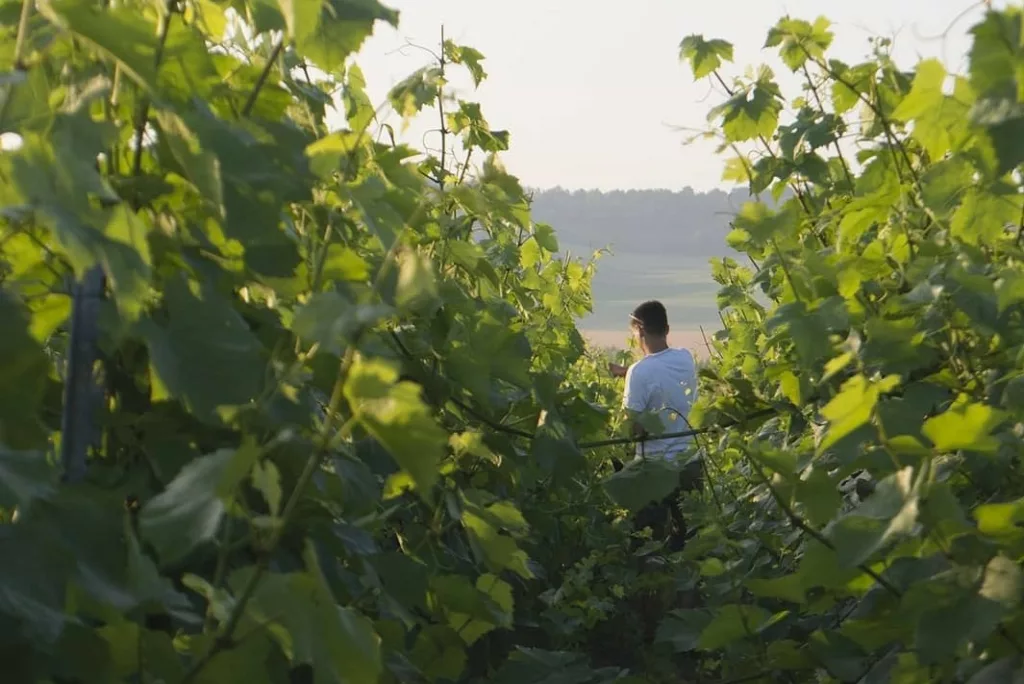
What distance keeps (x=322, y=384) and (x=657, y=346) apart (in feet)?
Result: 16.7

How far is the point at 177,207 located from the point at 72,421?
216mm

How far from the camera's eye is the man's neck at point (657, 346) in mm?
6270

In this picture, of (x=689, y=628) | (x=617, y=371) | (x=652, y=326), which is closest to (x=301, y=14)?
(x=689, y=628)

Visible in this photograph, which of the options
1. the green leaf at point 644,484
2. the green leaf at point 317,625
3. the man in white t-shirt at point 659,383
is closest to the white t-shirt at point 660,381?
the man in white t-shirt at point 659,383

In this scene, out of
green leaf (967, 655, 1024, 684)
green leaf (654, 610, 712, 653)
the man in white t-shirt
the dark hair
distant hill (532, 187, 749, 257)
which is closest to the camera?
green leaf (967, 655, 1024, 684)

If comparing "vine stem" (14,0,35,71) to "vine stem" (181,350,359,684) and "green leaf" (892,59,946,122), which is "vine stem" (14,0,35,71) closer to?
"vine stem" (181,350,359,684)

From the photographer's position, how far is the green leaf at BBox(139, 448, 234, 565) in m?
0.82

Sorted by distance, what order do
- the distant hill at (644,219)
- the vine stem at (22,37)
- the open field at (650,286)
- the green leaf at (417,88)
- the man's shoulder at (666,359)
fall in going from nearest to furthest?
the vine stem at (22,37), the green leaf at (417,88), the man's shoulder at (666,359), the open field at (650,286), the distant hill at (644,219)

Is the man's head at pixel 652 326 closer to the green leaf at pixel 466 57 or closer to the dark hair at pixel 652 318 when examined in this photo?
the dark hair at pixel 652 318

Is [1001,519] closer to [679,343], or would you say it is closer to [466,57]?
[466,57]

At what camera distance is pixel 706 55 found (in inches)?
106

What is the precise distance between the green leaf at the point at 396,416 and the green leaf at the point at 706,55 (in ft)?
6.66

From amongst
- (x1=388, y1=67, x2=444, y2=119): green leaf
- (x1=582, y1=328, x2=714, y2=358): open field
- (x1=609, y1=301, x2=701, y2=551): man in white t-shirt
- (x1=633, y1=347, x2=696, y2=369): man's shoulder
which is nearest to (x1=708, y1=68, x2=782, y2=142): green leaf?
(x1=388, y1=67, x2=444, y2=119): green leaf

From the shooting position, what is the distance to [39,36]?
3.28 ft
